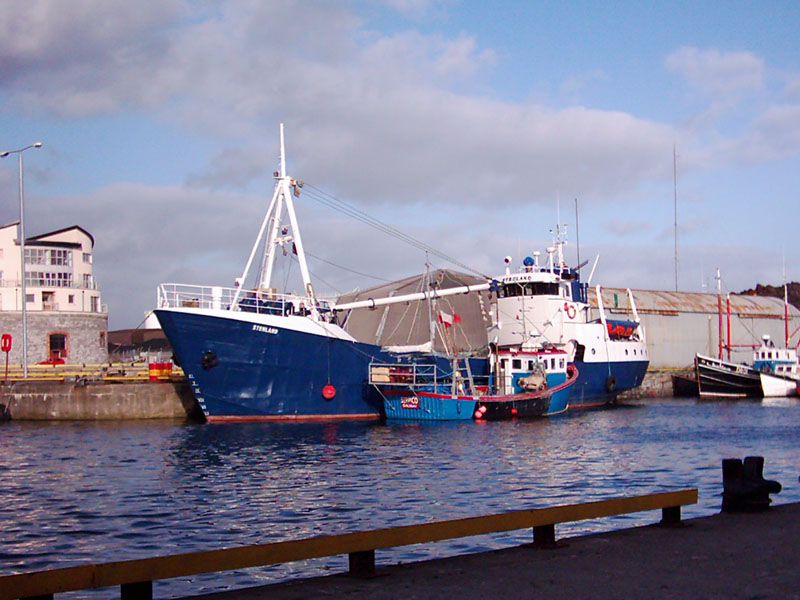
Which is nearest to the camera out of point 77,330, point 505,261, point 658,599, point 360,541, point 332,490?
point 658,599

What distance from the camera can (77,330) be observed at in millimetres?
69062

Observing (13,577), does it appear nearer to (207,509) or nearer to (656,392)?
(207,509)

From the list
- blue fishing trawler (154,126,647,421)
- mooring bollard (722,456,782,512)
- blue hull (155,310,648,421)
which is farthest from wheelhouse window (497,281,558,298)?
mooring bollard (722,456,782,512)

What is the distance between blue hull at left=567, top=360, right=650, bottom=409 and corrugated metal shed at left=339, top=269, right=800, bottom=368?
27.9ft

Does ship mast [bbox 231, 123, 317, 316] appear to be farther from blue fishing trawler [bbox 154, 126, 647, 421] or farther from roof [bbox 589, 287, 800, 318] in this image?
roof [bbox 589, 287, 800, 318]

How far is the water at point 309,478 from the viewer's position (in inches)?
663

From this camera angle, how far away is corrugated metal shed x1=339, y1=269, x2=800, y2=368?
66688mm

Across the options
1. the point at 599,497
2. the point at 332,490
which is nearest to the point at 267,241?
the point at 332,490

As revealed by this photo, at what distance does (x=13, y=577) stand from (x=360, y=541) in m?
Result: 3.82

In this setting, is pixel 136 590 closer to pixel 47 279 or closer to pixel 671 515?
pixel 671 515

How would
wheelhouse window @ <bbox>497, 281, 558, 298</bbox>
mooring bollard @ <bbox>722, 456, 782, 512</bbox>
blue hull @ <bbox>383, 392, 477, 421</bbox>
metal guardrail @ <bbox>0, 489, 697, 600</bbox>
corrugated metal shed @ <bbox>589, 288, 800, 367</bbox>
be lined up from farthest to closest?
corrugated metal shed @ <bbox>589, 288, 800, 367</bbox>, wheelhouse window @ <bbox>497, 281, 558, 298</bbox>, blue hull @ <bbox>383, 392, 477, 421</bbox>, mooring bollard @ <bbox>722, 456, 782, 512</bbox>, metal guardrail @ <bbox>0, 489, 697, 600</bbox>

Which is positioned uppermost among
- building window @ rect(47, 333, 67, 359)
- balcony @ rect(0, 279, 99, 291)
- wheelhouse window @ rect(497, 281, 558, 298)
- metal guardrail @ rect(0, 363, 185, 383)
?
balcony @ rect(0, 279, 99, 291)

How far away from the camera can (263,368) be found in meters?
43.4

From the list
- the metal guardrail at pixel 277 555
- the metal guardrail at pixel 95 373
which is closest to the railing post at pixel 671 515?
the metal guardrail at pixel 277 555
